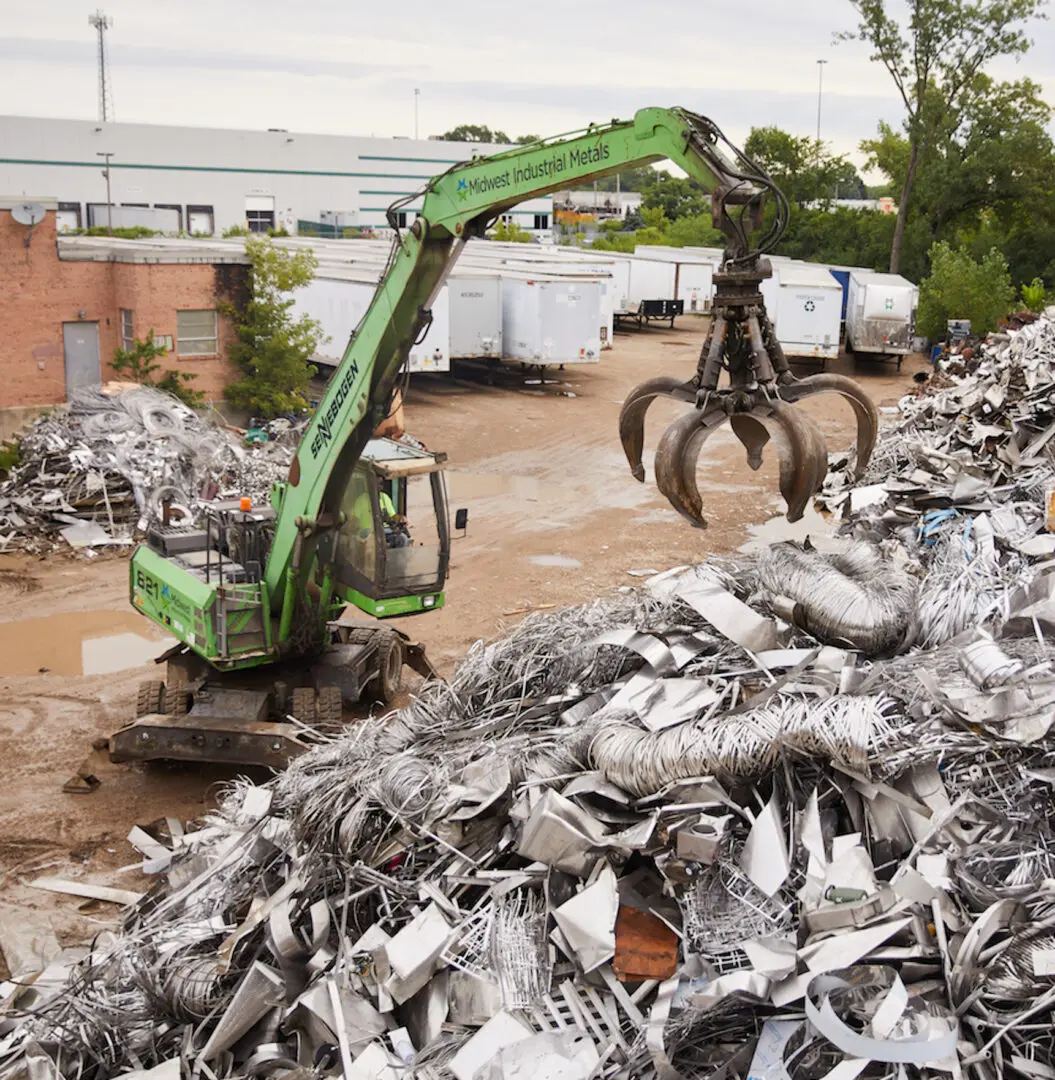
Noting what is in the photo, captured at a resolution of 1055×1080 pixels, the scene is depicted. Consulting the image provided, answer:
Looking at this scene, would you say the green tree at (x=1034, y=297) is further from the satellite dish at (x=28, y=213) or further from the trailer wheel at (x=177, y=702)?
the trailer wheel at (x=177, y=702)

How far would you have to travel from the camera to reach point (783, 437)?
5.96 m

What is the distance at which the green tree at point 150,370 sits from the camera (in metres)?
22.0

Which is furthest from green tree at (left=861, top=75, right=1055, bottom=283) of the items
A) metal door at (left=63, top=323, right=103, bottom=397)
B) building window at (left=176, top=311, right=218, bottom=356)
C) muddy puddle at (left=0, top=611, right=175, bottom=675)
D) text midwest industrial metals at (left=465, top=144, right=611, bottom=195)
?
text midwest industrial metals at (left=465, top=144, right=611, bottom=195)

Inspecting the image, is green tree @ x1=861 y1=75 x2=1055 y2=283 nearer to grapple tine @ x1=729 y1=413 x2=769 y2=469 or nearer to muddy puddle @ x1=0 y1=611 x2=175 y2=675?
muddy puddle @ x1=0 y1=611 x2=175 y2=675

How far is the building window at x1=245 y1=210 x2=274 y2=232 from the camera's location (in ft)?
210

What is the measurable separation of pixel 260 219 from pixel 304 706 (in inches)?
2314

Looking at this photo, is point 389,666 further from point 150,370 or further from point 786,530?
point 150,370

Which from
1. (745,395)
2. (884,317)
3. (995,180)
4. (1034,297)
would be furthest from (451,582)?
(995,180)

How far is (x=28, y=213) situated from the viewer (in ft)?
67.8

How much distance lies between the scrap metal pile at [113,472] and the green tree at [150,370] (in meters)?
1.66

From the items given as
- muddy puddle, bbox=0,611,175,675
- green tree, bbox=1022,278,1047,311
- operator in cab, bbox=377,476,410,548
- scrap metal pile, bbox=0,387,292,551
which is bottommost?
muddy puddle, bbox=0,611,175,675

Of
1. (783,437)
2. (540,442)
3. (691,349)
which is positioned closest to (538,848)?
(783,437)

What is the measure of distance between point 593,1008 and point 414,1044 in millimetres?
869

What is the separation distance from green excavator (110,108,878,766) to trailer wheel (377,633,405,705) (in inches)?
0.6
